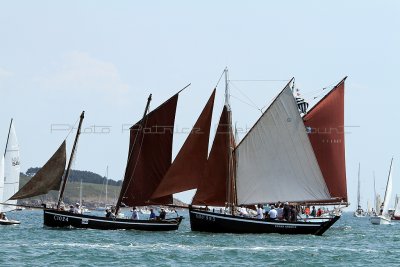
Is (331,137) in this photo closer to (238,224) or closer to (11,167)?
(238,224)

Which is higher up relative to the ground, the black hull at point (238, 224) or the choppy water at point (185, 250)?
the black hull at point (238, 224)

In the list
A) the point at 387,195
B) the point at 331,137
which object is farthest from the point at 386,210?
the point at 331,137

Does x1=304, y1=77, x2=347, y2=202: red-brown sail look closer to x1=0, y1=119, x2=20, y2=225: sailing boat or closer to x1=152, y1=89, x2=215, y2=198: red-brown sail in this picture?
x1=152, y1=89, x2=215, y2=198: red-brown sail

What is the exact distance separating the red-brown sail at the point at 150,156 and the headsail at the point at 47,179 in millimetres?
5319

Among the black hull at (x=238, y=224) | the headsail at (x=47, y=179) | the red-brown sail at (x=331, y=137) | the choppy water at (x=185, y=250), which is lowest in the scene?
the choppy water at (x=185, y=250)

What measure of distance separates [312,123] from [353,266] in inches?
1460

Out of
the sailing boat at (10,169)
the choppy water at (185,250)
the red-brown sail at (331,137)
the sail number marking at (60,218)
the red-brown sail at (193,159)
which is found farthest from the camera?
the sailing boat at (10,169)

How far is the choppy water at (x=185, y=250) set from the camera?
50875 millimetres

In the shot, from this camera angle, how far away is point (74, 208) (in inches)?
3187

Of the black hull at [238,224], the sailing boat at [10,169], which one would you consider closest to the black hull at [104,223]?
the black hull at [238,224]

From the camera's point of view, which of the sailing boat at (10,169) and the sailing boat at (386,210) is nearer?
the sailing boat at (10,169)

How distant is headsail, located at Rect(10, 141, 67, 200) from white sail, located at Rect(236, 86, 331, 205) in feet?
49.3

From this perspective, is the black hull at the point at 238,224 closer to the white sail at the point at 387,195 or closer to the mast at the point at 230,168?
the mast at the point at 230,168

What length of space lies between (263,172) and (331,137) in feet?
51.1
